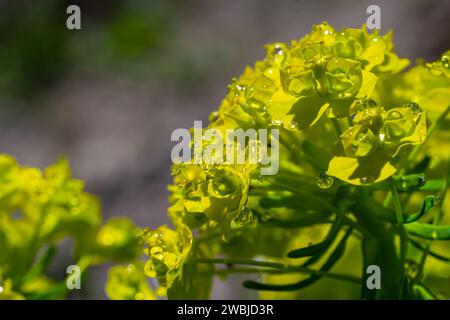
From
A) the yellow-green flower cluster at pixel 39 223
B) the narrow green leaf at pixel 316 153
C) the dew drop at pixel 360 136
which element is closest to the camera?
the dew drop at pixel 360 136

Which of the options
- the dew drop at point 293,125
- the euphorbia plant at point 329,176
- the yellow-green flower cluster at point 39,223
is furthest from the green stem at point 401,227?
the yellow-green flower cluster at point 39,223

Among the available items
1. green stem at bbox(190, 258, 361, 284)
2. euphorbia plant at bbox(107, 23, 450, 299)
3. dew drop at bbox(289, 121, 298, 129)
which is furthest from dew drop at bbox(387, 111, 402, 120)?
green stem at bbox(190, 258, 361, 284)

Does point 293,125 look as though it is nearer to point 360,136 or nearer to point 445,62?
point 360,136

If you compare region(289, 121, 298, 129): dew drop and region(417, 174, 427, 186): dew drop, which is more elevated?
region(289, 121, 298, 129): dew drop

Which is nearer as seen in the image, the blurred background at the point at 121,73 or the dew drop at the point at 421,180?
the dew drop at the point at 421,180

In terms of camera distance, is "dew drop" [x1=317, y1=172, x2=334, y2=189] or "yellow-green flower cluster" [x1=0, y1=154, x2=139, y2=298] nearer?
"dew drop" [x1=317, y1=172, x2=334, y2=189]

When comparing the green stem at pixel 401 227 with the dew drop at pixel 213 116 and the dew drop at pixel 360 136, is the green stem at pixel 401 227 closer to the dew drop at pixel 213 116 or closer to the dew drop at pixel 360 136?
the dew drop at pixel 360 136

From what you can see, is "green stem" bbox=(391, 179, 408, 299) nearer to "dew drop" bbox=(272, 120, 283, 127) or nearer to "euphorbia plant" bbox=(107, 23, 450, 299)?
"euphorbia plant" bbox=(107, 23, 450, 299)
